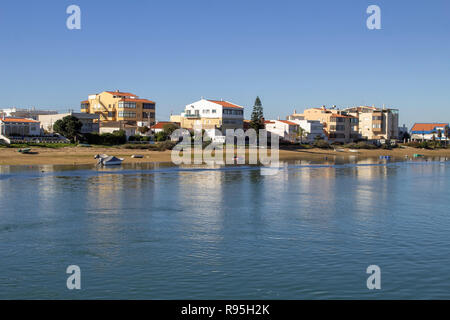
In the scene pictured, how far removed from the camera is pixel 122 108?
421ft

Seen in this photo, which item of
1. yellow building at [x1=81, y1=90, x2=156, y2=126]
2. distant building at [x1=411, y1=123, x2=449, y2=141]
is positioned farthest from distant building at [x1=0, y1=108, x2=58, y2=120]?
distant building at [x1=411, y1=123, x2=449, y2=141]

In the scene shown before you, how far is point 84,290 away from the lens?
19.3 meters

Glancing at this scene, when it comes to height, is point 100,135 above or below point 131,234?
above

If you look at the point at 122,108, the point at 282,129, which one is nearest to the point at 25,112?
the point at 122,108

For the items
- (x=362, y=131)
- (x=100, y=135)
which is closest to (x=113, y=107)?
(x=100, y=135)

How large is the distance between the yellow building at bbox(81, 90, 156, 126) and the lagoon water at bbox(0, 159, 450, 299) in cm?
7942

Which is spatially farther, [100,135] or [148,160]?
[100,135]

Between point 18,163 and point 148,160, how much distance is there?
2049 centimetres

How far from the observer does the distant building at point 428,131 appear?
17791 cm

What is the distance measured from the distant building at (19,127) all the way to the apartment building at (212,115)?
3961 centimetres

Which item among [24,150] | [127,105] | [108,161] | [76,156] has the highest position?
[127,105]

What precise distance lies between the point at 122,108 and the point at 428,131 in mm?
111319

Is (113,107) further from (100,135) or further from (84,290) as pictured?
(84,290)

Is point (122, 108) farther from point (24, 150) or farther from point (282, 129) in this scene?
point (24, 150)
